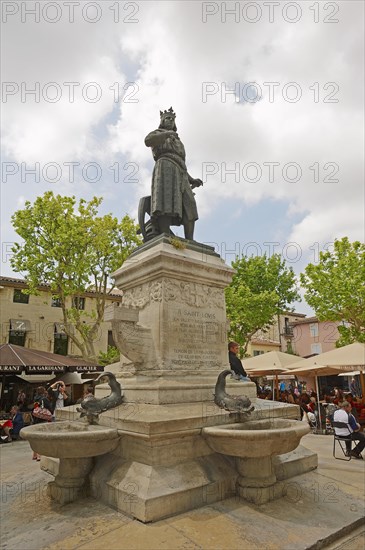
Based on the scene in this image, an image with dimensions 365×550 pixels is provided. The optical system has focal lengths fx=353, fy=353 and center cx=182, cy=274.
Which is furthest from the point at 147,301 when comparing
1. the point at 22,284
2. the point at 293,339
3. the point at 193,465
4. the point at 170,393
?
the point at 293,339

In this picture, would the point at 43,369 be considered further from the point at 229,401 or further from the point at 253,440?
the point at 253,440

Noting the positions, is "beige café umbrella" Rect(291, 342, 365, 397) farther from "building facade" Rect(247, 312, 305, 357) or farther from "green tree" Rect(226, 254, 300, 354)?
"building facade" Rect(247, 312, 305, 357)

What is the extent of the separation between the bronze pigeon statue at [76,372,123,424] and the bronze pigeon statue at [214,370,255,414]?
139 centimetres

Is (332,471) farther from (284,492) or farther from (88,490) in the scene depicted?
(88,490)

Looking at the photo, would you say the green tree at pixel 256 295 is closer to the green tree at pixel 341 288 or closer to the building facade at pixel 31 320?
the green tree at pixel 341 288

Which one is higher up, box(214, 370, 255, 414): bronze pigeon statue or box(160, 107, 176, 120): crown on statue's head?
box(160, 107, 176, 120): crown on statue's head

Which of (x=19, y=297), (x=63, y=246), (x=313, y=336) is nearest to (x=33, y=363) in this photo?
(x=63, y=246)

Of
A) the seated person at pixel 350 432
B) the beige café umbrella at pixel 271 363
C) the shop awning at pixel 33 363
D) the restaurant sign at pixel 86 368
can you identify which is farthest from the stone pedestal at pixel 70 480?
the beige café umbrella at pixel 271 363

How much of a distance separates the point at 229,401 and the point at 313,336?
41.7 meters

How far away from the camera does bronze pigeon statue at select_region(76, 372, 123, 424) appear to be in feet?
15.5

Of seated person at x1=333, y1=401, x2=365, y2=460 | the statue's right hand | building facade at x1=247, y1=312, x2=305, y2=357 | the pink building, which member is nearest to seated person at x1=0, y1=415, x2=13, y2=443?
seated person at x1=333, y1=401, x2=365, y2=460

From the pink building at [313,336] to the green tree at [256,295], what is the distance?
15.8 meters

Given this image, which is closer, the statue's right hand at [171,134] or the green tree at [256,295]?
the statue's right hand at [171,134]

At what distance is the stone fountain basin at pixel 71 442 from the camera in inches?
149
